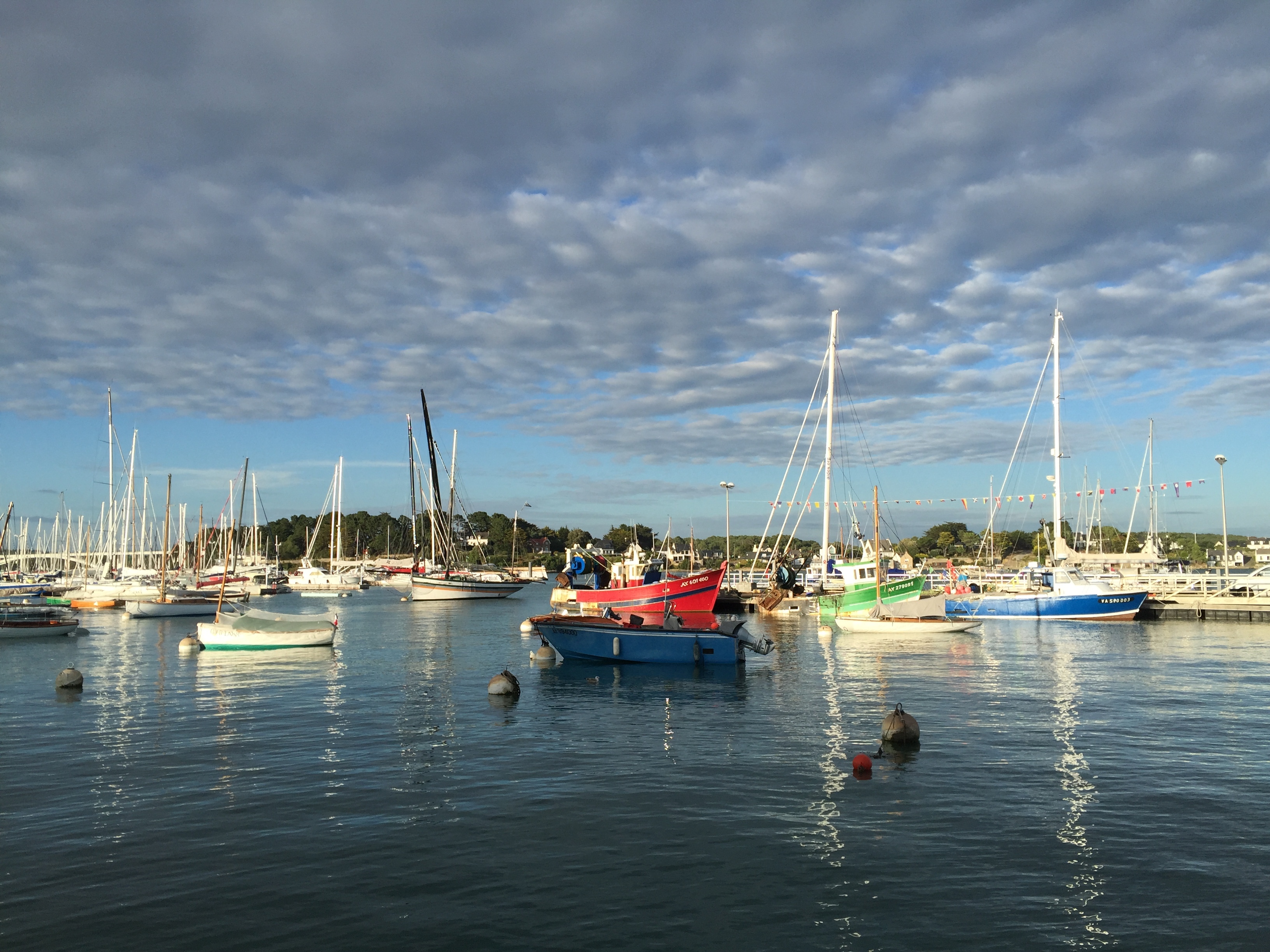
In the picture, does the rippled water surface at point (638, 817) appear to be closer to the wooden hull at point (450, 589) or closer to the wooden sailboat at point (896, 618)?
the wooden sailboat at point (896, 618)

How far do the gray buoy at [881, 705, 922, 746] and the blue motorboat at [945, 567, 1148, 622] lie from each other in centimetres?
4507

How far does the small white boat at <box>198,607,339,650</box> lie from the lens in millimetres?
47688

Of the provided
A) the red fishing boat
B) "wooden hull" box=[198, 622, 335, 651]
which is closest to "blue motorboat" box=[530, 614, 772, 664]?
the red fishing boat

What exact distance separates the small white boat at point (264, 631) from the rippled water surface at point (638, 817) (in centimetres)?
1410

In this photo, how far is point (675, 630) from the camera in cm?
4012

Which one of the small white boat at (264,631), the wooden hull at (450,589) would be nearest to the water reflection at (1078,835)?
the small white boat at (264,631)

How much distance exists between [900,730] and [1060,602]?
53.4 meters

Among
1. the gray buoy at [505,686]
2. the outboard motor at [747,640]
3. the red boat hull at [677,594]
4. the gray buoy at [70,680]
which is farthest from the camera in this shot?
the red boat hull at [677,594]

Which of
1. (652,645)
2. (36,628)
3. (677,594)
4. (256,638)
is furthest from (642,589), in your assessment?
(36,628)

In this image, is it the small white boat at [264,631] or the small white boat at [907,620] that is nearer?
the small white boat at [264,631]

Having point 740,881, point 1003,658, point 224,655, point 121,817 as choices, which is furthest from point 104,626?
point 740,881

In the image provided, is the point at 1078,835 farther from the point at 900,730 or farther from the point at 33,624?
the point at 33,624

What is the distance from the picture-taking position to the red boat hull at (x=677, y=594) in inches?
2071

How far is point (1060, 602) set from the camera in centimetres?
6794
